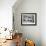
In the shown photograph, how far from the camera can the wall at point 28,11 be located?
16.3 ft

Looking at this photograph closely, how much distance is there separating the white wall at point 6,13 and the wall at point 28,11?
0.90 meters

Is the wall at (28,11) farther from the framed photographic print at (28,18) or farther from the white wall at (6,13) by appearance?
the white wall at (6,13)

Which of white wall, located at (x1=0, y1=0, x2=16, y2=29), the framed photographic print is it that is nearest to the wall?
the framed photographic print

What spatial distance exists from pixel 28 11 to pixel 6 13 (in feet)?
4.08

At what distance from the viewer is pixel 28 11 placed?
4.98 m

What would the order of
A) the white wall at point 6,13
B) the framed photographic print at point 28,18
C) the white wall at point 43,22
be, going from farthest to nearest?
the framed photographic print at point 28,18 < the white wall at point 43,22 < the white wall at point 6,13

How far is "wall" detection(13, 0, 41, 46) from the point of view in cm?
498

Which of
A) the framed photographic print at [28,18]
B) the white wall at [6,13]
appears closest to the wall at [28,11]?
the framed photographic print at [28,18]

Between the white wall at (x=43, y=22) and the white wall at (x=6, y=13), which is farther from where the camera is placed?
the white wall at (x=43, y=22)

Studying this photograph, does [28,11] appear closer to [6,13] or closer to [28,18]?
[28,18]

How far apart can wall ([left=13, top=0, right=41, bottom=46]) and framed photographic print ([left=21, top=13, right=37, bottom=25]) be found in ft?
0.43

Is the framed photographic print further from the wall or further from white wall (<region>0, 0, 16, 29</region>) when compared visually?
white wall (<region>0, 0, 16, 29</region>)

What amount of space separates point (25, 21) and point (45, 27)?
963 millimetres

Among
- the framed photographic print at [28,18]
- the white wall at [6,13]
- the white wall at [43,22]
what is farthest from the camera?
the framed photographic print at [28,18]
